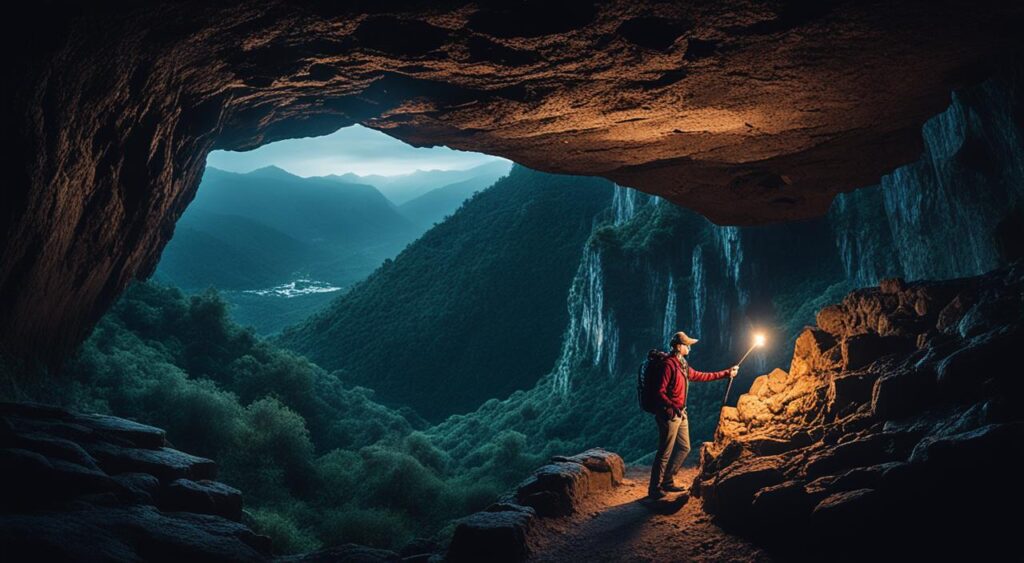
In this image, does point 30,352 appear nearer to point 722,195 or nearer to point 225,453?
point 722,195

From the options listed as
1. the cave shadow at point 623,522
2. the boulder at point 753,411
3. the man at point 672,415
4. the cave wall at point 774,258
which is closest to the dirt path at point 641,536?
the cave shadow at point 623,522

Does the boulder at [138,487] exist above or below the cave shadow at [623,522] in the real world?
below

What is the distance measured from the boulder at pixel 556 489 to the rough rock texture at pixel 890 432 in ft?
7.18

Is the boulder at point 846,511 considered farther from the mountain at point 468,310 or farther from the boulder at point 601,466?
the mountain at point 468,310

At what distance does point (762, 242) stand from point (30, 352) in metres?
43.1

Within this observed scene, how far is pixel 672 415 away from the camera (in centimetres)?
935

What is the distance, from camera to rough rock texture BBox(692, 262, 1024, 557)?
520 cm

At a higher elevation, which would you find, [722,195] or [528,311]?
[528,311]

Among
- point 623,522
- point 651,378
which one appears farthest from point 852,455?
point 623,522

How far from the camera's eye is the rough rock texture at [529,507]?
7.65m

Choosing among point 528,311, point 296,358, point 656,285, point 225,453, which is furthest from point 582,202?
point 225,453

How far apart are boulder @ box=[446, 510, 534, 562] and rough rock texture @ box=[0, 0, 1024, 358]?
6.46m

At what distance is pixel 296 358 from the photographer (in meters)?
40.0

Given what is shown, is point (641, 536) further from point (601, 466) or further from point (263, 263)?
point (263, 263)
